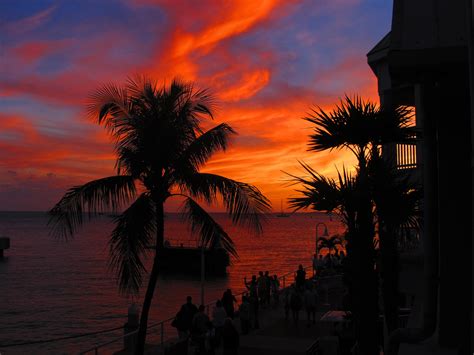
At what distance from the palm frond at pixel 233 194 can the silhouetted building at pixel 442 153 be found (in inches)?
238

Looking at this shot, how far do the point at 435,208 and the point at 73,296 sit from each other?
190ft

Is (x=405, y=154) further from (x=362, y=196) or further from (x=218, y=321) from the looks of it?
(x=218, y=321)

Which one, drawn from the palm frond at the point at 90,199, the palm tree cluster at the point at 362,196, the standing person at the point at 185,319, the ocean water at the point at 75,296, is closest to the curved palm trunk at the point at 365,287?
the palm tree cluster at the point at 362,196

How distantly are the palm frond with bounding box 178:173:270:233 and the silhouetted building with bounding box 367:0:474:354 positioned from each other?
6.04 metres

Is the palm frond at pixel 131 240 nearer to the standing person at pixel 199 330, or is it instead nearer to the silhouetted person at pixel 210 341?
the standing person at pixel 199 330

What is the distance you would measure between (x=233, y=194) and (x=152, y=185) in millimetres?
1952

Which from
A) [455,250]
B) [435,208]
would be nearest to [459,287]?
[455,250]

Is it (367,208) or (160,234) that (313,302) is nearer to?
(160,234)

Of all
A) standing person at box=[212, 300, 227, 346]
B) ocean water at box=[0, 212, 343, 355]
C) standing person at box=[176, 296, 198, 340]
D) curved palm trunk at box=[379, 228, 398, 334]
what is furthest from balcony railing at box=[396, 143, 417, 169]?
ocean water at box=[0, 212, 343, 355]

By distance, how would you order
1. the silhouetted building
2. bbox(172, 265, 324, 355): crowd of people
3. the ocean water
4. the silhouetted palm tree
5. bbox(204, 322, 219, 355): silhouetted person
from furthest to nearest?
the ocean water
bbox(204, 322, 219, 355): silhouetted person
bbox(172, 265, 324, 355): crowd of people
the silhouetted palm tree
the silhouetted building

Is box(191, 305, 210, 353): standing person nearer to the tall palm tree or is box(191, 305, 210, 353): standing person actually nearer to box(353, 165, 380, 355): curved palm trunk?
the tall palm tree

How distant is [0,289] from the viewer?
6356 cm

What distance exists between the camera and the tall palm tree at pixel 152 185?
11.7m

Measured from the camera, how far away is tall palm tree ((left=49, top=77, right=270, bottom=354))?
1173cm
